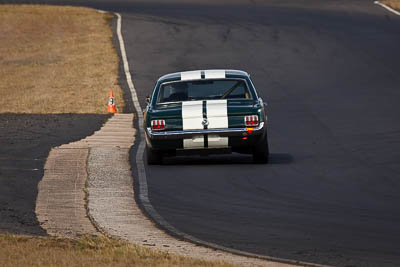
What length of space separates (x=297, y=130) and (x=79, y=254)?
12330 mm

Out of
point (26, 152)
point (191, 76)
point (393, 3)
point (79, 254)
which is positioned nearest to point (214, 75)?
point (191, 76)

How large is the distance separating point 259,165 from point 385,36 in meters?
24.3

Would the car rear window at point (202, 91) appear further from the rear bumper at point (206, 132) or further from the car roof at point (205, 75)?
the rear bumper at point (206, 132)

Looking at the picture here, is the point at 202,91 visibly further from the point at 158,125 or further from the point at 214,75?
the point at 158,125

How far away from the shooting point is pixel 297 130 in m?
21.0

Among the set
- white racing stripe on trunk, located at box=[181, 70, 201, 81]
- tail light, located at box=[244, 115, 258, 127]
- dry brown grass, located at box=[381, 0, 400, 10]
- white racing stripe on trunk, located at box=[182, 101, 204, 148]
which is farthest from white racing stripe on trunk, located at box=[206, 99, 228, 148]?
dry brown grass, located at box=[381, 0, 400, 10]

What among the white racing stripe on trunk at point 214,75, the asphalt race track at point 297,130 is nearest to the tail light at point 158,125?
the asphalt race track at point 297,130

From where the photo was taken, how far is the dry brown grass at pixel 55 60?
28391 millimetres

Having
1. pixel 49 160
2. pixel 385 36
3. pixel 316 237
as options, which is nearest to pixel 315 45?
pixel 385 36

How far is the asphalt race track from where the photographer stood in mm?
10867

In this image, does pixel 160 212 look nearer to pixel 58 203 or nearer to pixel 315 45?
pixel 58 203

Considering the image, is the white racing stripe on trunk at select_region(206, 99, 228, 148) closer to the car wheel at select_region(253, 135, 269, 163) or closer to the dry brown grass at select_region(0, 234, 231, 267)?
the car wheel at select_region(253, 135, 269, 163)

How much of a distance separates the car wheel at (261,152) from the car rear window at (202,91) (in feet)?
3.67

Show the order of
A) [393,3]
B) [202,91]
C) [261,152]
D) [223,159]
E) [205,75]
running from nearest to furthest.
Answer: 1. [261,152]
2. [202,91]
3. [205,75]
4. [223,159]
5. [393,3]
